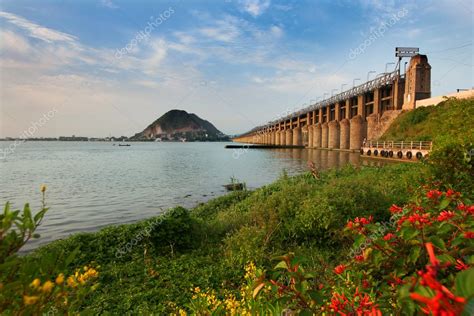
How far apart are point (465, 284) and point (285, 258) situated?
123 cm

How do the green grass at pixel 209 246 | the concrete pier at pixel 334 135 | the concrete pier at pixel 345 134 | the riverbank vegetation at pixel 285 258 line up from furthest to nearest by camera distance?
1. the concrete pier at pixel 334 135
2. the concrete pier at pixel 345 134
3. the green grass at pixel 209 246
4. the riverbank vegetation at pixel 285 258

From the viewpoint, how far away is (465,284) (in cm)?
92

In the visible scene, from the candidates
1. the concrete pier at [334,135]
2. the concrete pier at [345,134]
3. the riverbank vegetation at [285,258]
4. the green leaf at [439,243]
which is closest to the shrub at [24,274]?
the riverbank vegetation at [285,258]

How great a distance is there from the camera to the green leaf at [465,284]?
0.90 meters

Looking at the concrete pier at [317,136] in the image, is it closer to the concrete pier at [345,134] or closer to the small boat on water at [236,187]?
the concrete pier at [345,134]

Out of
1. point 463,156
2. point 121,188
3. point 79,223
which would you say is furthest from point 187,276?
point 121,188

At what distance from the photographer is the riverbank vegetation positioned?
1787mm

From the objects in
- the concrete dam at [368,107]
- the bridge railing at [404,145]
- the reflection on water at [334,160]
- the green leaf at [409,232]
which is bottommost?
the reflection on water at [334,160]

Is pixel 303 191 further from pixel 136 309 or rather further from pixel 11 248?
pixel 11 248

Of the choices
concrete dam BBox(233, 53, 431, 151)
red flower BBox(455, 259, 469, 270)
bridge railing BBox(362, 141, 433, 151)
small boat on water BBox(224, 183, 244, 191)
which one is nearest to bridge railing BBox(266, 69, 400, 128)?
concrete dam BBox(233, 53, 431, 151)

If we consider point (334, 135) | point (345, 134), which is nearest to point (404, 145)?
point (345, 134)

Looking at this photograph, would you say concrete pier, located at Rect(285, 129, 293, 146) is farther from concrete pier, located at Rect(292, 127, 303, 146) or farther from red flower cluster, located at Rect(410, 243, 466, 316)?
red flower cluster, located at Rect(410, 243, 466, 316)

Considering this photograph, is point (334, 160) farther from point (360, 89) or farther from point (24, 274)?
point (24, 274)

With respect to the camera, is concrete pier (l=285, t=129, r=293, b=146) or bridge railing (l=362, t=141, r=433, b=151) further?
concrete pier (l=285, t=129, r=293, b=146)
